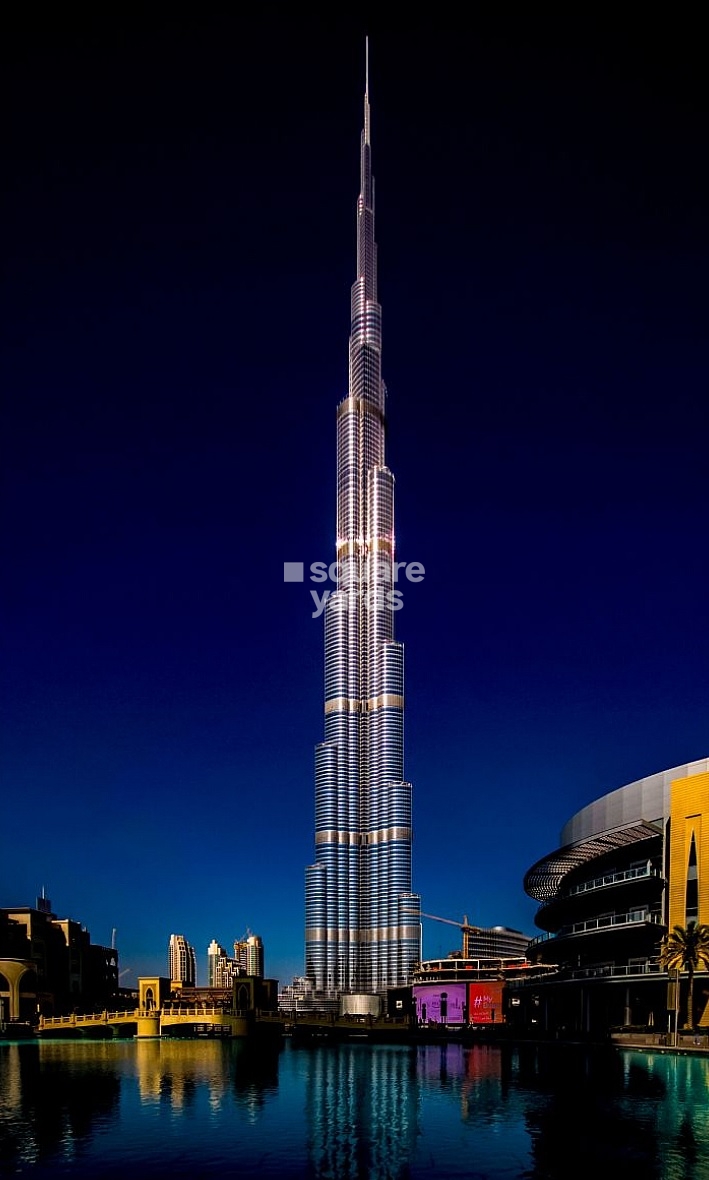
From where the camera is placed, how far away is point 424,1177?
46.7 metres

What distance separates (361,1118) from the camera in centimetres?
6519

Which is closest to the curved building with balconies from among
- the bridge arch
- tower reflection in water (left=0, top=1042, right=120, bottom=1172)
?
tower reflection in water (left=0, top=1042, right=120, bottom=1172)

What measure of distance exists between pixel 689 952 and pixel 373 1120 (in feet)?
147

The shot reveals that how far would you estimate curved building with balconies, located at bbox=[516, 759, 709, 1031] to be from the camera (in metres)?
108

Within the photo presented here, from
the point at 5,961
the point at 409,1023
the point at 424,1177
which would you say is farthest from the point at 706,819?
the point at 5,961

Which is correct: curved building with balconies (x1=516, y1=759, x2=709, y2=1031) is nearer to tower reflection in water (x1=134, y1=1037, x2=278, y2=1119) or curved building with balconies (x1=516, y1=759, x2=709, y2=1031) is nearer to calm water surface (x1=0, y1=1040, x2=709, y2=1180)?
calm water surface (x1=0, y1=1040, x2=709, y2=1180)

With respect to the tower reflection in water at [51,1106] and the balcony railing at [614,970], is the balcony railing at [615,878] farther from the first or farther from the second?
the tower reflection in water at [51,1106]

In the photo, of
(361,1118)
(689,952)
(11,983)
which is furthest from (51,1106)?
(11,983)

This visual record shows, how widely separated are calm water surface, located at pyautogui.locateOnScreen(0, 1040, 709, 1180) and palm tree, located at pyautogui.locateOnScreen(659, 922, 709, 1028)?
806 cm

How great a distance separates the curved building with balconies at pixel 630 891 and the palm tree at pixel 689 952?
3863 millimetres

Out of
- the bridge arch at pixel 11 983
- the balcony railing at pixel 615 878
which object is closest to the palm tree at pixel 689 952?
the balcony railing at pixel 615 878

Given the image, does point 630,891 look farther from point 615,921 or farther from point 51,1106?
point 51,1106

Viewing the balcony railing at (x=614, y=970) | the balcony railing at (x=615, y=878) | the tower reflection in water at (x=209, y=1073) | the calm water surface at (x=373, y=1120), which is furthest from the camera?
the balcony railing at (x=615, y=878)

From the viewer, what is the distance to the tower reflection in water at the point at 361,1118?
49781 millimetres
